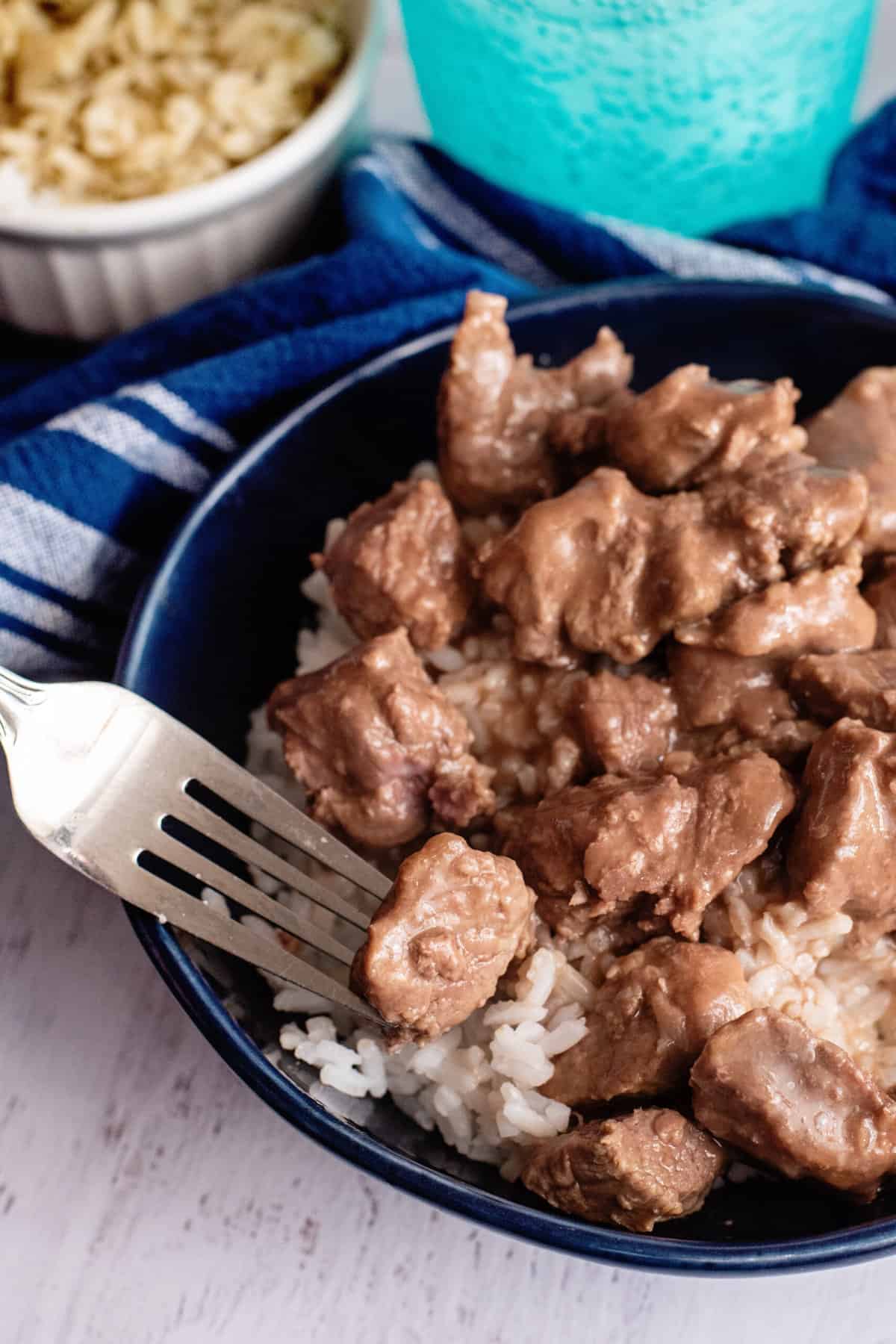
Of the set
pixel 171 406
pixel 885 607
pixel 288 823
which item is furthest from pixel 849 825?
pixel 171 406

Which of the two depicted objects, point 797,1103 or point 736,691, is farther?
point 736,691

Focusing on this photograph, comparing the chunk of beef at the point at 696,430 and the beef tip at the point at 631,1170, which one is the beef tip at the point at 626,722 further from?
the beef tip at the point at 631,1170

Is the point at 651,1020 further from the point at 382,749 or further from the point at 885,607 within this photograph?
the point at 885,607

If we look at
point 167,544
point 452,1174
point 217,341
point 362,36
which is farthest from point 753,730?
point 362,36

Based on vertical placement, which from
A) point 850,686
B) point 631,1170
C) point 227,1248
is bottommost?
point 227,1248

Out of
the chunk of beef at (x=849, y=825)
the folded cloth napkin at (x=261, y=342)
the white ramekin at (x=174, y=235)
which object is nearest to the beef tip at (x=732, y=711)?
the chunk of beef at (x=849, y=825)

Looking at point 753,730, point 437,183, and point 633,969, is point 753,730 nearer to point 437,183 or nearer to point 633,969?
point 633,969
